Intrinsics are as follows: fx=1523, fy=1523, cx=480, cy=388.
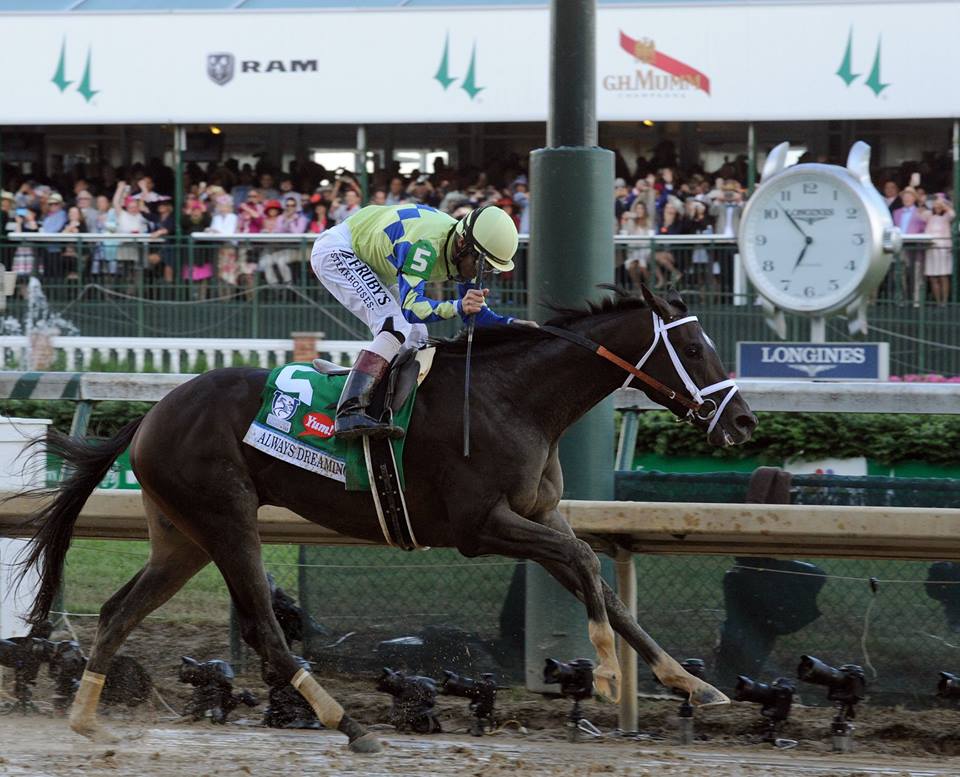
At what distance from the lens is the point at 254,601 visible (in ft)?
18.6

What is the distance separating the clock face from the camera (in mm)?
8258

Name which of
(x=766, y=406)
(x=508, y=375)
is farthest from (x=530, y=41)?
(x=508, y=375)

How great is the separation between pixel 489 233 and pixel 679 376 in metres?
0.87

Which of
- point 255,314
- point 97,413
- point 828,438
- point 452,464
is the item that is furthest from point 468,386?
point 255,314

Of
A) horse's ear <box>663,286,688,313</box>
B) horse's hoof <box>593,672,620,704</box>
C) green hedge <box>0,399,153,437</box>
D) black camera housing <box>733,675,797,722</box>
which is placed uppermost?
horse's ear <box>663,286,688,313</box>

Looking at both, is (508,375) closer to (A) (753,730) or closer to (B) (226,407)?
(B) (226,407)

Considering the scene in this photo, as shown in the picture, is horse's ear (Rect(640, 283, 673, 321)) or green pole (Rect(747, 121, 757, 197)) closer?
horse's ear (Rect(640, 283, 673, 321))

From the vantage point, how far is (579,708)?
19.5 ft

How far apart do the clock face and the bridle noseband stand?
2.90m

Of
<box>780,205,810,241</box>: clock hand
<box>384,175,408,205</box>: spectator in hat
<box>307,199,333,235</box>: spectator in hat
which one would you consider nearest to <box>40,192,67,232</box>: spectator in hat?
<box>307,199,333,235</box>: spectator in hat

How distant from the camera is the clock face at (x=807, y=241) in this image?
27.1 ft

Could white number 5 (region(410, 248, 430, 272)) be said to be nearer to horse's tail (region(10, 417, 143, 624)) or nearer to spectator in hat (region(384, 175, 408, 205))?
horse's tail (region(10, 417, 143, 624))

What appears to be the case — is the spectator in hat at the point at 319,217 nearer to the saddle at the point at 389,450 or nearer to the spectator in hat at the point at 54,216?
the spectator in hat at the point at 54,216

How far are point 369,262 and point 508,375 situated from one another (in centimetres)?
69
